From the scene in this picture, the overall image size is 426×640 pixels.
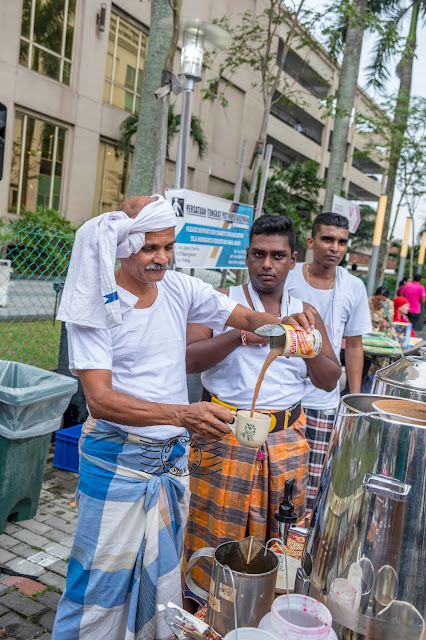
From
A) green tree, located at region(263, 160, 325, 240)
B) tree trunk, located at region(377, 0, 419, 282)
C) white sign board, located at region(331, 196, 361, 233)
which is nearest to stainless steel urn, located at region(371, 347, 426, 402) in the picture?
white sign board, located at region(331, 196, 361, 233)

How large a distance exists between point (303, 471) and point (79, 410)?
Answer: 2.75m

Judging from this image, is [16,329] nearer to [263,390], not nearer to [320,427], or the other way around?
[320,427]

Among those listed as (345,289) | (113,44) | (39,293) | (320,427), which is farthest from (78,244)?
(113,44)

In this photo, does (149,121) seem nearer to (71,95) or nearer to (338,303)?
(338,303)

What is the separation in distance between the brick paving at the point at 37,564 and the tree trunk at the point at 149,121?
377 cm

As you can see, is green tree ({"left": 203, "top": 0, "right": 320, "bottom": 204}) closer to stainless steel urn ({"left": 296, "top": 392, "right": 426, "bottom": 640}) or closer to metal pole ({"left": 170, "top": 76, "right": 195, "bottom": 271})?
metal pole ({"left": 170, "top": 76, "right": 195, "bottom": 271})

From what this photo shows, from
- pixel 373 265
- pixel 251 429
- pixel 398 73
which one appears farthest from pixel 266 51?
pixel 398 73

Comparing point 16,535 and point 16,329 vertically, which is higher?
point 16,329

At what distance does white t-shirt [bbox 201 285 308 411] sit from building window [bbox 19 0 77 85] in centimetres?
1392

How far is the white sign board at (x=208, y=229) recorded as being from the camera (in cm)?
467

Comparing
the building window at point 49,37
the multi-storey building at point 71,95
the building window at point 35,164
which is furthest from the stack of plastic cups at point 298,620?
the building window at point 49,37

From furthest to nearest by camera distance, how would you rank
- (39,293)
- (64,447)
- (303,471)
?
(39,293), (64,447), (303,471)

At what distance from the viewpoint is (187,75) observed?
15.9ft

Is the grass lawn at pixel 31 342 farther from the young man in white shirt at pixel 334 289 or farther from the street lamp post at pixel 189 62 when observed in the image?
the young man in white shirt at pixel 334 289
